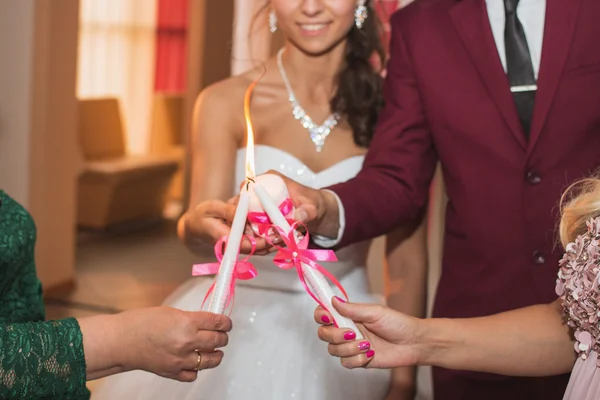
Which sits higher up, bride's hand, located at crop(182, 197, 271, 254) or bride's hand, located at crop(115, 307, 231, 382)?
bride's hand, located at crop(182, 197, 271, 254)

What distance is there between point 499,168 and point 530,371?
53 centimetres

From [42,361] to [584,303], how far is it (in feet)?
3.00

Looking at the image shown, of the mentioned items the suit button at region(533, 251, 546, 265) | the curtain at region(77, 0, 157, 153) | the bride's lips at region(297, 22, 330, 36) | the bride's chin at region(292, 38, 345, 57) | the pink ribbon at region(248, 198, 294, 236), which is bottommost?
the curtain at region(77, 0, 157, 153)

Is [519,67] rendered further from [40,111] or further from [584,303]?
[40,111]

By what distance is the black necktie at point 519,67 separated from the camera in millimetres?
2025

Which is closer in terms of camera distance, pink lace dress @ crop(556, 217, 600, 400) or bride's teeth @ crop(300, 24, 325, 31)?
pink lace dress @ crop(556, 217, 600, 400)

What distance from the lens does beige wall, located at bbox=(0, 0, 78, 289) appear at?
16.9ft

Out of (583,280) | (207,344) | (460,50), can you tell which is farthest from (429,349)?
(460,50)

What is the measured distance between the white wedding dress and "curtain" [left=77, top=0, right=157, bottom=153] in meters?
6.36

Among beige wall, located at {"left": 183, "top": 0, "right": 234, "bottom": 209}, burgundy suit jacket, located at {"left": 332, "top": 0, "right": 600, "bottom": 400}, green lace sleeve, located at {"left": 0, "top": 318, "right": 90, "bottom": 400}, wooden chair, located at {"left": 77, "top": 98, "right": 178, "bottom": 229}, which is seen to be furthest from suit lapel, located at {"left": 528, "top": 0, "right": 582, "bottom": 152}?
beige wall, located at {"left": 183, "top": 0, "right": 234, "bottom": 209}

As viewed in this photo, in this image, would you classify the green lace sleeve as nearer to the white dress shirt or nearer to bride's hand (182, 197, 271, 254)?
bride's hand (182, 197, 271, 254)

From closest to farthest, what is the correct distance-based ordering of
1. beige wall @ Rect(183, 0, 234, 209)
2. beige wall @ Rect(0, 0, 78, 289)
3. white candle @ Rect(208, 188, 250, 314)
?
white candle @ Rect(208, 188, 250, 314) < beige wall @ Rect(0, 0, 78, 289) < beige wall @ Rect(183, 0, 234, 209)

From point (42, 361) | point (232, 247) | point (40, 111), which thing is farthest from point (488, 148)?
point (40, 111)

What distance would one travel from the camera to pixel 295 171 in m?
2.41
